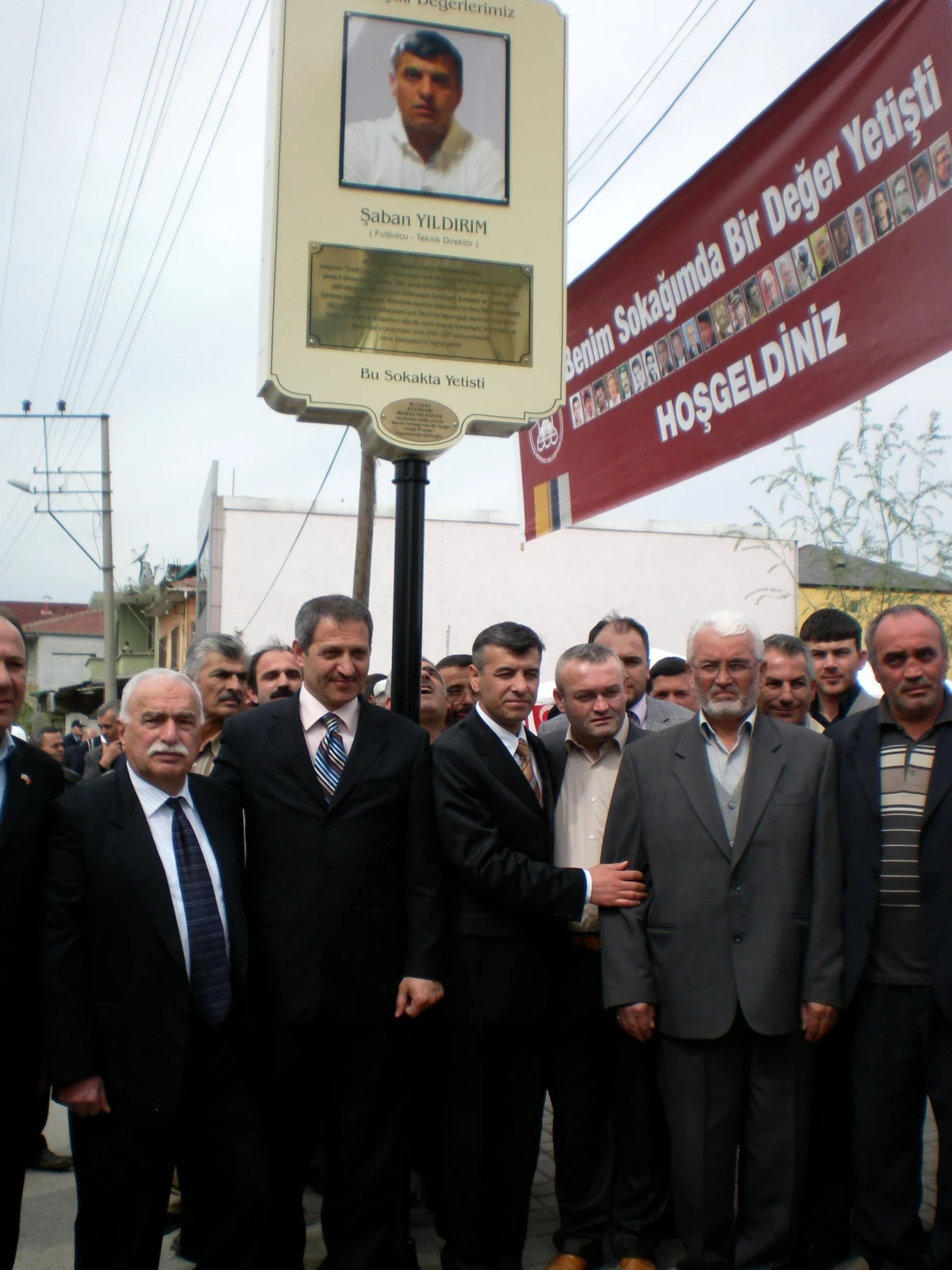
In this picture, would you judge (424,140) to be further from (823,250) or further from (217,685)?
(217,685)

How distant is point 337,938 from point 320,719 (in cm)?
70

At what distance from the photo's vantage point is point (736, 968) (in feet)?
11.8

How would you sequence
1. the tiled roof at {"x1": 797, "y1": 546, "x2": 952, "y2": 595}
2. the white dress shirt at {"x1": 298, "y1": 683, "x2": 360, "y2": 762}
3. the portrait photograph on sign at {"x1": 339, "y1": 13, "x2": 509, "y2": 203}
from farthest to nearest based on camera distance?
the tiled roof at {"x1": 797, "y1": 546, "x2": 952, "y2": 595}
the portrait photograph on sign at {"x1": 339, "y1": 13, "x2": 509, "y2": 203}
the white dress shirt at {"x1": 298, "y1": 683, "x2": 360, "y2": 762}

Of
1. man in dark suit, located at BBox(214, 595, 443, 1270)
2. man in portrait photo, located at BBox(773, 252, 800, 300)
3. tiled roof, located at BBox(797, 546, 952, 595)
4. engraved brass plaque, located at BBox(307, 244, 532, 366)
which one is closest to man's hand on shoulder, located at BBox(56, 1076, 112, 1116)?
man in dark suit, located at BBox(214, 595, 443, 1270)

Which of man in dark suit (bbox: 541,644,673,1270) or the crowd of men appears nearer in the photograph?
the crowd of men

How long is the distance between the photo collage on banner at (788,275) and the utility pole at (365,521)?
624 cm

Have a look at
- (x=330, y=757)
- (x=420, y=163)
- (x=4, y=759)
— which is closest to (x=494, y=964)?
(x=330, y=757)

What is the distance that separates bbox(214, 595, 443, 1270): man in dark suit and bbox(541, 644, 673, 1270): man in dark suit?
0.62 meters

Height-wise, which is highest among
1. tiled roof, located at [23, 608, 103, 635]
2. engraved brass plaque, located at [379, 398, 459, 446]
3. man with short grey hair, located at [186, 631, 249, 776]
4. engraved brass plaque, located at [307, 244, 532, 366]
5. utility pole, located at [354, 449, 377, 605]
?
tiled roof, located at [23, 608, 103, 635]

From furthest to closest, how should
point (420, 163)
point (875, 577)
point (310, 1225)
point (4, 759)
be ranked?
point (875, 577) → point (310, 1225) → point (420, 163) → point (4, 759)

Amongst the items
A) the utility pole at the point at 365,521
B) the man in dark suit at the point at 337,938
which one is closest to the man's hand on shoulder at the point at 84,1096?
the man in dark suit at the point at 337,938

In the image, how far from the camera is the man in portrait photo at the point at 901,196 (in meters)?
3.93

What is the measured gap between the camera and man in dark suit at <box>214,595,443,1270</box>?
11.4 ft

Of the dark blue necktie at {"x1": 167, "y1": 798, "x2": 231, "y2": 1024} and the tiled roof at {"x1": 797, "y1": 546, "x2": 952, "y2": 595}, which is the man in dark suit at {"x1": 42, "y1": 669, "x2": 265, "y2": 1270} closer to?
the dark blue necktie at {"x1": 167, "y1": 798, "x2": 231, "y2": 1024}
